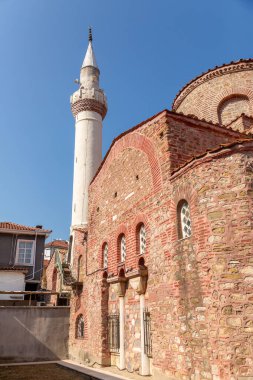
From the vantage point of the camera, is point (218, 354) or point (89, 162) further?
point (89, 162)

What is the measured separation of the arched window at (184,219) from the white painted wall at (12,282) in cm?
1282

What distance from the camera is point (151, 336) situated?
7.59m

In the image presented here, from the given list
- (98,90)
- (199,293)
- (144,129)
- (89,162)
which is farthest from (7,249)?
(199,293)

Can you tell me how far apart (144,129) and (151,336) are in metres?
5.30

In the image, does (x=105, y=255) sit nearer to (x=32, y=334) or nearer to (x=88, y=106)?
(x=32, y=334)

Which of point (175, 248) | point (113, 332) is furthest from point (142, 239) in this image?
point (113, 332)

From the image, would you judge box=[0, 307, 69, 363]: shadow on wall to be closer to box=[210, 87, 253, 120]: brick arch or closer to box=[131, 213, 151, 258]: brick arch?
box=[131, 213, 151, 258]: brick arch

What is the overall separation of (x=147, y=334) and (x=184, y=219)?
3003 millimetres

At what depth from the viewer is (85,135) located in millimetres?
20688

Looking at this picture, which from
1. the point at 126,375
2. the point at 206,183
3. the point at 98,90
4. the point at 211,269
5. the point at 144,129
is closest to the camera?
the point at 211,269

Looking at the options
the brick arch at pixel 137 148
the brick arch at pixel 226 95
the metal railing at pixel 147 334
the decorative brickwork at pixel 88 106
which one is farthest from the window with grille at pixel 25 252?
the brick arch at pixel 226 95

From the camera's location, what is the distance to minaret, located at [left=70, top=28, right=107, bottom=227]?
Result: 1942cm

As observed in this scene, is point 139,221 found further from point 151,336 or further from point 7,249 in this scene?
point 7,249

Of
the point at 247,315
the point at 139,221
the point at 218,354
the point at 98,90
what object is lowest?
the point at 218,354
